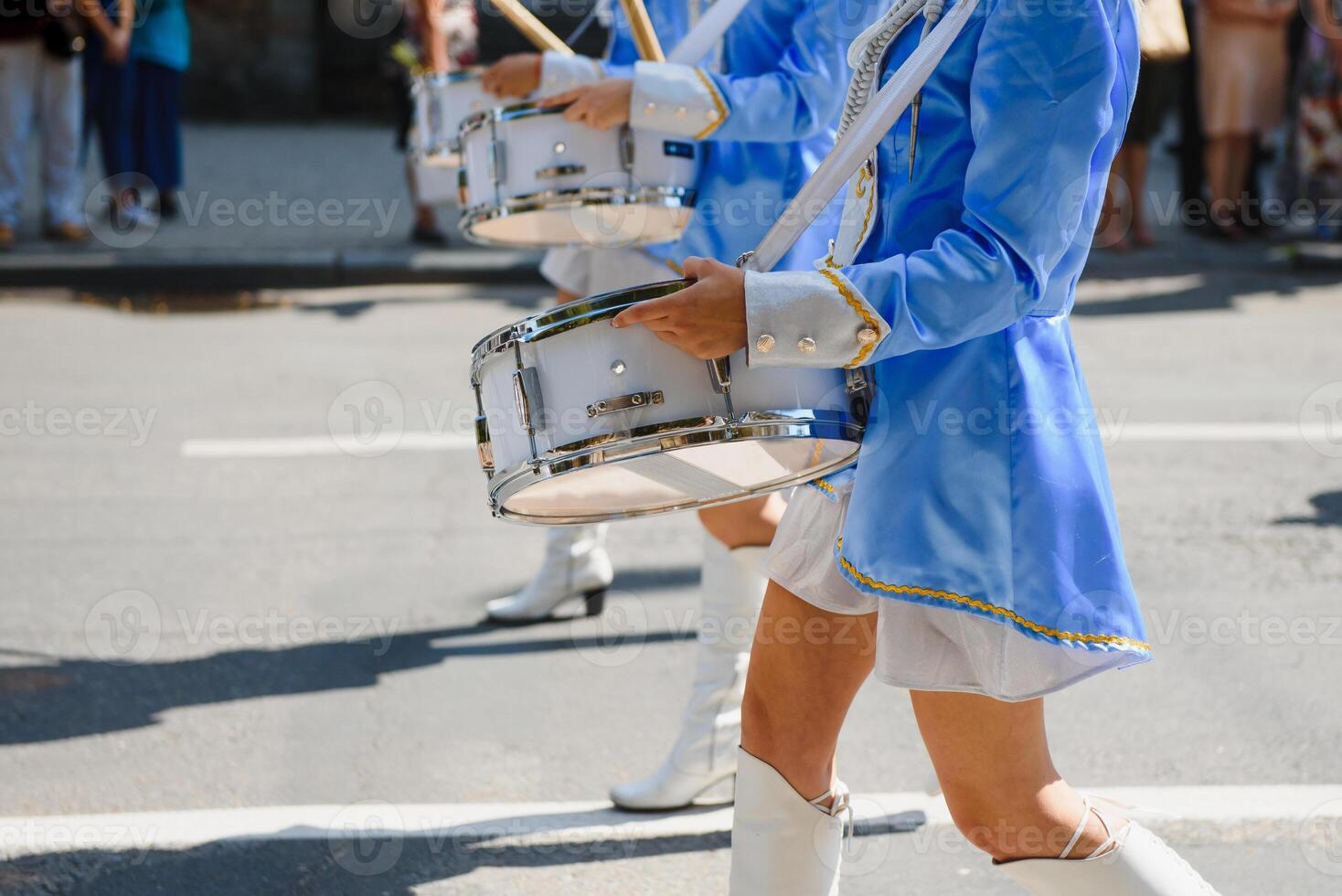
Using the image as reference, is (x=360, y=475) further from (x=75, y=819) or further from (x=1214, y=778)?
(x=1214, y=778)

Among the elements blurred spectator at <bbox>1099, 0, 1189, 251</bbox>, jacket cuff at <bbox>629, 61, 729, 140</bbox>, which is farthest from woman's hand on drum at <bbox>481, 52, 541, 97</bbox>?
blurred spectator at <bbox>1099, 0, 1189, 251</bbox>

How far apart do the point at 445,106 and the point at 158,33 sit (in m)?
6.48

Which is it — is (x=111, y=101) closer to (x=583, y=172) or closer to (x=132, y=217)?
(x=132, y=217)

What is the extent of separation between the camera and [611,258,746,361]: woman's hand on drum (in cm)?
182

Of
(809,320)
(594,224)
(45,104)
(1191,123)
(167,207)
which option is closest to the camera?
(809,320)

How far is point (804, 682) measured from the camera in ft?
6.97

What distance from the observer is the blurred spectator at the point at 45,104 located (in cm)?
883

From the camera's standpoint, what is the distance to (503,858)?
3066 mm

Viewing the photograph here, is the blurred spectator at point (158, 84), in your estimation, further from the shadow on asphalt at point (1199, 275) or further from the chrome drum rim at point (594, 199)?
the chrome drum rim at point (594, 199)

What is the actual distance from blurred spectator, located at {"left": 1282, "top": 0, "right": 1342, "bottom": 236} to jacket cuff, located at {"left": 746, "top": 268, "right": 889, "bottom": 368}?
27.2ft

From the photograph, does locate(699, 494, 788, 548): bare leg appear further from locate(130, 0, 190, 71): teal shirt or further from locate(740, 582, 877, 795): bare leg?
locate(130, 0, 190, 71): teal shirt

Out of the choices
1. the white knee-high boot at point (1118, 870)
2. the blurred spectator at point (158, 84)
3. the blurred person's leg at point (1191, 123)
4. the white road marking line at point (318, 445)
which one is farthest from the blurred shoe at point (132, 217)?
the white knee-high boot at point (1118, 870)

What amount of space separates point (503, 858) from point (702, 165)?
4.90 ft

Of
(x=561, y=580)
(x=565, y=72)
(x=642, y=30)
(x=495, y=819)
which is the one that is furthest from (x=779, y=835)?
(x=561, y=580)
